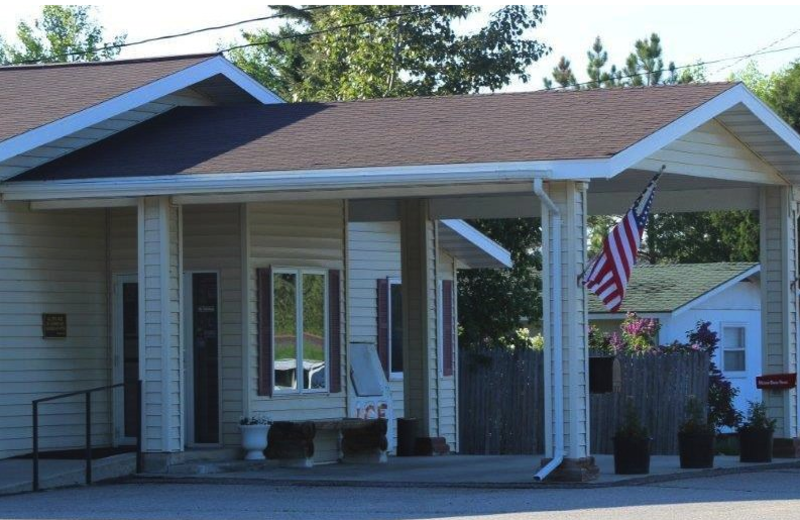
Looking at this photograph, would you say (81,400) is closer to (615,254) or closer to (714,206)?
(615,254)

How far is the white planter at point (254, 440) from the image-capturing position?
752 inches

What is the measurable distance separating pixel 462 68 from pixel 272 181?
1839 centimetres

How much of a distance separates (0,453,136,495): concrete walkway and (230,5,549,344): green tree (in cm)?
1526

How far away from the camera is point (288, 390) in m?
20.1

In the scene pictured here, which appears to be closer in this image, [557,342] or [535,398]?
[557,342]

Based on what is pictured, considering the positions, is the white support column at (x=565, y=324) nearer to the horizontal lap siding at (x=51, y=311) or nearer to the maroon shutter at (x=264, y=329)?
the maroon shutter at (x=264, y=329)

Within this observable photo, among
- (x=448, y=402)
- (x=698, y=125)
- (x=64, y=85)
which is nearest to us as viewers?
(x=698, y=125)

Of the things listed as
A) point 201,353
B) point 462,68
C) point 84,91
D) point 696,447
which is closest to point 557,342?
point 696,447

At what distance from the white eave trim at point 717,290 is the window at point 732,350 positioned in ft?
3.63

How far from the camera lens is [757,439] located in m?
19.6

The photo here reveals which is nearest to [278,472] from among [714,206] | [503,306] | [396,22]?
[714,206]

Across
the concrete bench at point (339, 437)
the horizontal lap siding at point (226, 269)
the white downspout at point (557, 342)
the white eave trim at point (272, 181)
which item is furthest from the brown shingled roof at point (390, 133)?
the concrete bench at point (339, 437)

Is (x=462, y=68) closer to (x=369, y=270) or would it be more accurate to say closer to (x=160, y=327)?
(x=369, y=270)

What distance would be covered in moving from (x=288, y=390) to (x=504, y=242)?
13651 mm
